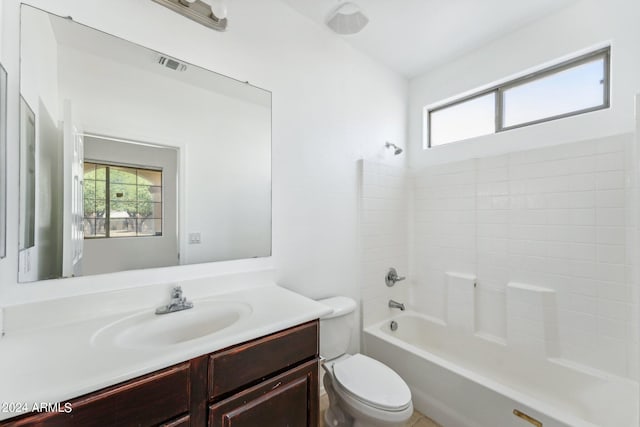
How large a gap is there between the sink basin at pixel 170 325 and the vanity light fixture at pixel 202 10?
1409mm

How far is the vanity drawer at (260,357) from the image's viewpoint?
91 cm

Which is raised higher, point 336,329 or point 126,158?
point 126,158

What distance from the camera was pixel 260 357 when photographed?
1.01 m

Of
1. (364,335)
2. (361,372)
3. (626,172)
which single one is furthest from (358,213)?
(626,172)

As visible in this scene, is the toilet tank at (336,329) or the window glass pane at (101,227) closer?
the window glass pane at (101,227)

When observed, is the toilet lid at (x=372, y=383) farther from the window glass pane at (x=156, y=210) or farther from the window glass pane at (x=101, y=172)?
the window glass pane at (x=101, y=172)

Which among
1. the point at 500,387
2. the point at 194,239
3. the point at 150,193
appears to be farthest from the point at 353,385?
the point at 150,193

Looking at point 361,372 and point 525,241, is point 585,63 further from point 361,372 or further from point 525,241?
point 361,372

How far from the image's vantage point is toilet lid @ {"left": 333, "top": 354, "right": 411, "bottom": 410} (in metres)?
1.31

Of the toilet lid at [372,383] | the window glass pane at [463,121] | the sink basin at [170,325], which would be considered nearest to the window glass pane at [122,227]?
the sink basin at [170,325]

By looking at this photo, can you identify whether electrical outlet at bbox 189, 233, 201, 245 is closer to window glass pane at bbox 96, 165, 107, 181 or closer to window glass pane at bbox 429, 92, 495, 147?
window glass pane at bbox 96, 165, 107, 181

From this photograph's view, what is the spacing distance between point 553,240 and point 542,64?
1257 mm

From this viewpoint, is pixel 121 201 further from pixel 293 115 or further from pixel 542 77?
pixel 542 77

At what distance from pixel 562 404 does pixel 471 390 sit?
659mm
